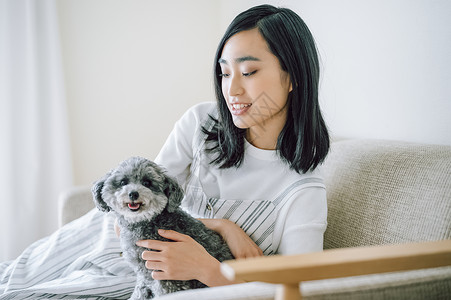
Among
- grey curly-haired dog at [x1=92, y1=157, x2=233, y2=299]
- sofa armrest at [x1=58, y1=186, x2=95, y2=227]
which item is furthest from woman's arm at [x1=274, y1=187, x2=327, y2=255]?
sofa armrest at [x1=58, y1=186, x2=95, y2=227]

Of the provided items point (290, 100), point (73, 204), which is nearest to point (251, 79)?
point (290, 100)

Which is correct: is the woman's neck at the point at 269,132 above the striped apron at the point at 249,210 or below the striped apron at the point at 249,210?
above

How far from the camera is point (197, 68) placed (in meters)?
2.96

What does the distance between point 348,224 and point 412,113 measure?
1.74ft

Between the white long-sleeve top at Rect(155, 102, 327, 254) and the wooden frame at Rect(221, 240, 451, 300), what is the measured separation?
1.43 ft

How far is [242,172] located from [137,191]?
438 millimetres

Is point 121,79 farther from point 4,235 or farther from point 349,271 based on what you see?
point 349,271

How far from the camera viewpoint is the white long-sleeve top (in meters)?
1.12

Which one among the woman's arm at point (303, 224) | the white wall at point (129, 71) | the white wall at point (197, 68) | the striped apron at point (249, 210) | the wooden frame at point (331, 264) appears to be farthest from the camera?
the white wall at point (129, 71)

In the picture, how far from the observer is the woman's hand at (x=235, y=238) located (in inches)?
43.9

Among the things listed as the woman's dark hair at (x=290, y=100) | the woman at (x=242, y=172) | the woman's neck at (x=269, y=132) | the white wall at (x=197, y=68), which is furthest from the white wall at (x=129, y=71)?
the woman's neck at (x=269, y=132)

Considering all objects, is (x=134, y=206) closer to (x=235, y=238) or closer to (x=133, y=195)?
(x=133, y=195)

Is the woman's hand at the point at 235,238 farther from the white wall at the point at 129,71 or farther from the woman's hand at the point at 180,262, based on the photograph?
the white wall at the point at 129,71

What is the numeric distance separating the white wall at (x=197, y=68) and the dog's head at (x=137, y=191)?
993mm
